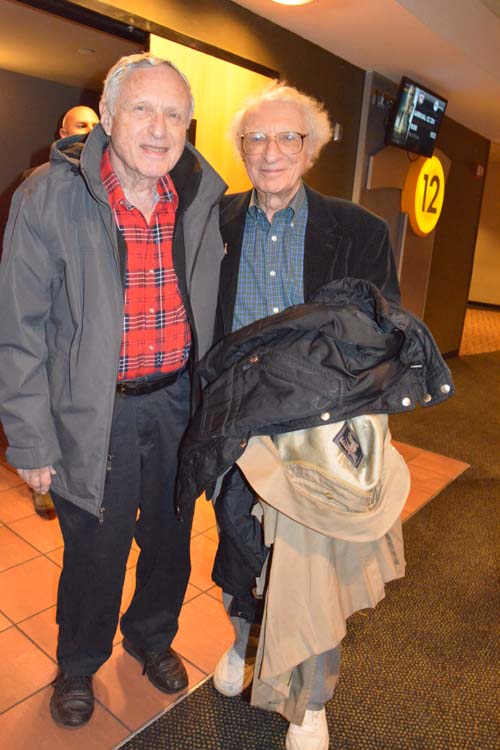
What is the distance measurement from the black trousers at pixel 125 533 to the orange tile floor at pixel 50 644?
17 centimetres

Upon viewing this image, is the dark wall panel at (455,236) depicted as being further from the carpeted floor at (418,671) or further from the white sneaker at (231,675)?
the white sneaker at (231,675)

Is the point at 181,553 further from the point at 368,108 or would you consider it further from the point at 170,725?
the point at 368,108

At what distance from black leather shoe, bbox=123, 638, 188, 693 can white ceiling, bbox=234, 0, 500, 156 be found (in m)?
3.25

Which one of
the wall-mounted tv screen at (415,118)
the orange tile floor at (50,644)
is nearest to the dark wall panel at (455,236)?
the wall-mounted tv screen at (415,118)

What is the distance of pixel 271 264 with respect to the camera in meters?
1.54

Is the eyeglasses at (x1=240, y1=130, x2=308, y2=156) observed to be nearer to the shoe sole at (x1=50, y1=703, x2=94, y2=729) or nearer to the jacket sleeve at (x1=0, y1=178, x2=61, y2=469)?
the jacket sleeve at (x1=0, y1=178, x2=61, y2=469)

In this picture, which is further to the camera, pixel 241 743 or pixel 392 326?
pixel 241 743

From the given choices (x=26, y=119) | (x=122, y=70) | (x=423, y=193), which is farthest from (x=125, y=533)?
(x=26, y=119)

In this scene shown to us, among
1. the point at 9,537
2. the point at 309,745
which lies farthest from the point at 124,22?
the point at 309,745

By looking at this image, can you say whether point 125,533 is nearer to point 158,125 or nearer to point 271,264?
point 271,264

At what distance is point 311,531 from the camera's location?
1258mm

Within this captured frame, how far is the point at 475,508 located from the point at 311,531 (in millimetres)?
2248

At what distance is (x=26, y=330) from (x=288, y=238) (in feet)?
2.36

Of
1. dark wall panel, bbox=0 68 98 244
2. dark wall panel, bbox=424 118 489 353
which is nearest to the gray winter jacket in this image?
dark wall panel, bbox=0 68 98 244
